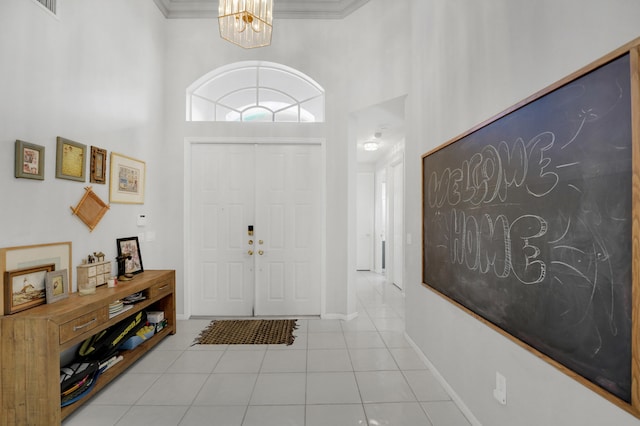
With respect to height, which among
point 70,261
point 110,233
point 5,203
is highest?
point 5,203

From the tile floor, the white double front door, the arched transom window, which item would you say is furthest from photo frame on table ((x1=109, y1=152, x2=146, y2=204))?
the tile floor

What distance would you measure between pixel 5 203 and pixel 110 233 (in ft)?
3.29

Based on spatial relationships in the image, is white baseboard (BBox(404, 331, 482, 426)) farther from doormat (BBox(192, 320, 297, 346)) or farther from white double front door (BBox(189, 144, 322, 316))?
white double front door (BBox(189, 144, 322, 316))

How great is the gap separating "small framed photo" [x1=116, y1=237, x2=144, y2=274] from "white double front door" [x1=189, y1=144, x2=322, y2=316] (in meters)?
0.76

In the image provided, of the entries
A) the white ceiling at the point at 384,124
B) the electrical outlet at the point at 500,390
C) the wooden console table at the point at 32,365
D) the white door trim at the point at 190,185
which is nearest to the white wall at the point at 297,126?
the white door trim at the point at 190,185

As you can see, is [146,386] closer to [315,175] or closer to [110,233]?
[110,233]

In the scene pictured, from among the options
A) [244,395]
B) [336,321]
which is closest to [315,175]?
[336,321]

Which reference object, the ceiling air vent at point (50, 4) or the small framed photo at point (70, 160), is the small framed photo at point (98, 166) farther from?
the ceiling air vent at point (50, 4)

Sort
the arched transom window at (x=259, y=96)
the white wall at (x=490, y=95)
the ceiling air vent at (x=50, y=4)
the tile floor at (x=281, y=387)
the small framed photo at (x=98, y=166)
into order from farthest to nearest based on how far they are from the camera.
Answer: the arched transom window at (x=259, y=96) < the small framed photo at (x=98, y=166) < the ceiling air vent at (x=50, y=4) < the tile floor at (x=281, y=387) < the white wall at (x=490, y=95)

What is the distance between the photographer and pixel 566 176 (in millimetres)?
1161

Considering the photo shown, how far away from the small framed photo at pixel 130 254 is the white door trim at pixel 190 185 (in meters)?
0.66

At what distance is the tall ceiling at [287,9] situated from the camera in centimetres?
371

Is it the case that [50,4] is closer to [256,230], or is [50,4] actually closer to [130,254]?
[130,254]

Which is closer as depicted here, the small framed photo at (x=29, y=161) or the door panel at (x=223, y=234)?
the small framed photo at (x=29, y=161)
